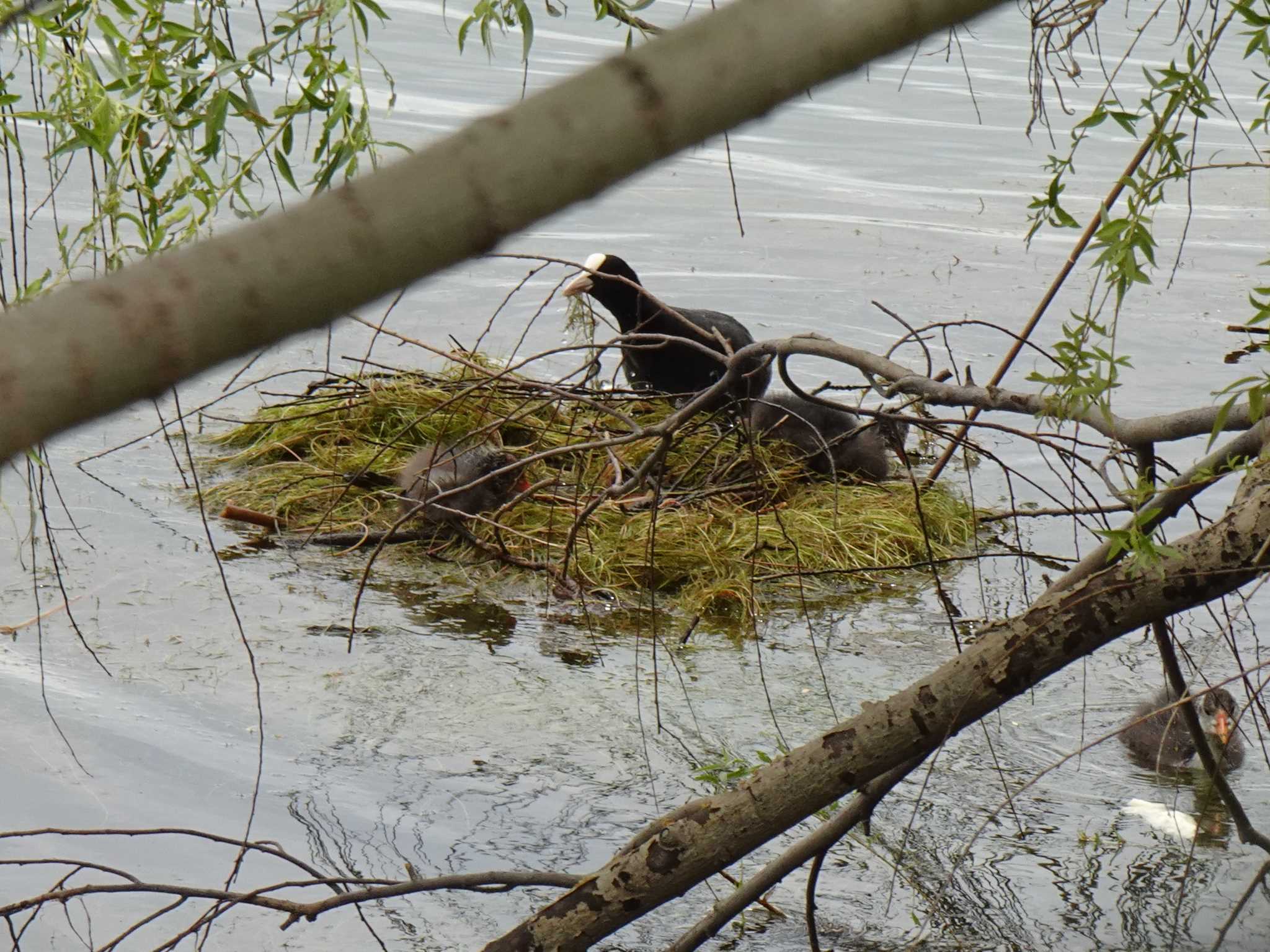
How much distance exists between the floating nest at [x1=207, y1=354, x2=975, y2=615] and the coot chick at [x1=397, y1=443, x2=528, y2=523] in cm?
8

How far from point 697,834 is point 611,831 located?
100 cm

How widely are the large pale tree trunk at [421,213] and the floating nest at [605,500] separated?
3.18m

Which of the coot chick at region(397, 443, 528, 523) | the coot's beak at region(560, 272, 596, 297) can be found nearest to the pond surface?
the coot chick at region(397, 443, 528, 523)

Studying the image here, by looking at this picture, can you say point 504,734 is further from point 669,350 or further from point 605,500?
point 669,350

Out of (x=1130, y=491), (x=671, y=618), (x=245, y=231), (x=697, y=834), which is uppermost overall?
(x=245, y=231)

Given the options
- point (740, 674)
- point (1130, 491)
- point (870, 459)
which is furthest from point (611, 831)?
point (870, 459)

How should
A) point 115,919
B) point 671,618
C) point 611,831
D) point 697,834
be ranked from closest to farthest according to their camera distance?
point 697,834 < point 115,919 < point 611,831 < point 671,618

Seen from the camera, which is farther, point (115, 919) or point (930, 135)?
point (930, 135)

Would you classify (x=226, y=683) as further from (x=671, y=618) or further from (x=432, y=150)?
(x=432, y=150)

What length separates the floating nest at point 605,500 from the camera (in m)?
4.55

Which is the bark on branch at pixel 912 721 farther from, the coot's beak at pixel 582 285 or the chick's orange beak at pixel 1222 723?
the coot's beak at pixel 582 285

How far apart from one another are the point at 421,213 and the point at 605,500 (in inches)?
135

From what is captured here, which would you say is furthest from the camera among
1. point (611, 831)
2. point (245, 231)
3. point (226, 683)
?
point (226, 683)

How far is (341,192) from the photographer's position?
2.40ft
